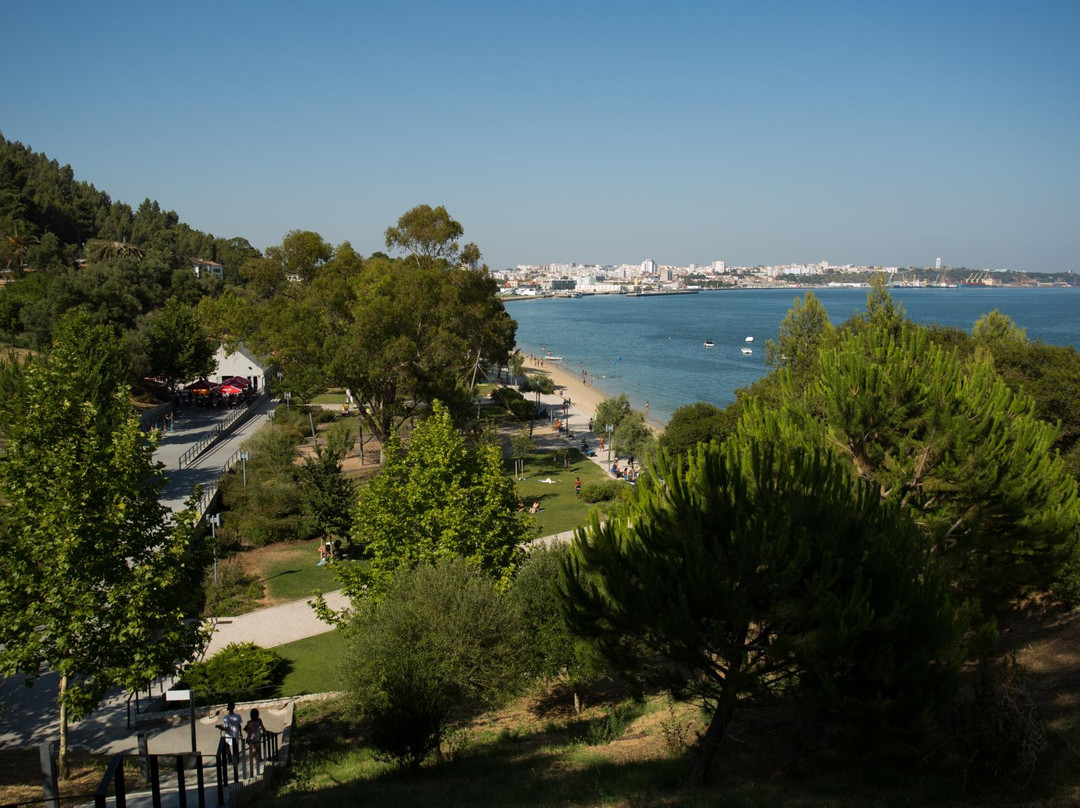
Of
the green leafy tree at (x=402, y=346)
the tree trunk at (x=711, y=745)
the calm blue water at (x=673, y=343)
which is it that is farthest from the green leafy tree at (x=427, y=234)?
the tree trunk at (x=711, y=745)

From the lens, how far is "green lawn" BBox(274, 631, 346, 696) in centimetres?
1568

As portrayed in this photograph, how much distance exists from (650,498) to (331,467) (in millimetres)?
15269

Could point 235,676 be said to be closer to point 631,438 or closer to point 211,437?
point 211,437

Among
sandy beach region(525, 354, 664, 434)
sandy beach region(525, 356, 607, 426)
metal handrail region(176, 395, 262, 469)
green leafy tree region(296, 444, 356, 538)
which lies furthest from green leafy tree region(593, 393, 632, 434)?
green leafy tree region(296, 444, 356, 538)

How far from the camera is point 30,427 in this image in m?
10.8

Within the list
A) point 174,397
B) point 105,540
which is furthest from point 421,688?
point 174,397

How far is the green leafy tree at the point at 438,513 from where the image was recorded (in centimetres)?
1623

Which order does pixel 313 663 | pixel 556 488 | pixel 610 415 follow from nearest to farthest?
pixel 313 663
pixel 556 488
pixel 610 415

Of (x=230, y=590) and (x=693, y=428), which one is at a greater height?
(x=693, y=428)

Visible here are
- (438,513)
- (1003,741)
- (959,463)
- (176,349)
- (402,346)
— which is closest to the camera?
(1003,741)

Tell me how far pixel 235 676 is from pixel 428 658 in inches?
191

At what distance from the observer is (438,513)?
16484mm

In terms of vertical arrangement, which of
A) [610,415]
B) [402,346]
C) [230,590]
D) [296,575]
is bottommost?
[296,575]

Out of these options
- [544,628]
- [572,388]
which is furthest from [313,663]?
[572,388]
